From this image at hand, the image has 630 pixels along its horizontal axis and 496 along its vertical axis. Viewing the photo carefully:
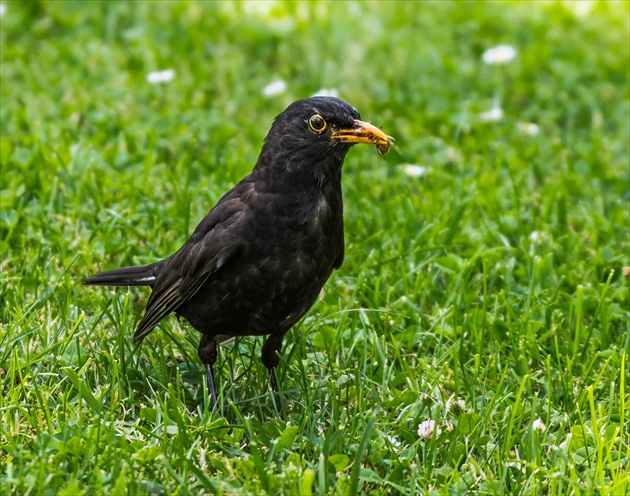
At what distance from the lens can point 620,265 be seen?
511cm

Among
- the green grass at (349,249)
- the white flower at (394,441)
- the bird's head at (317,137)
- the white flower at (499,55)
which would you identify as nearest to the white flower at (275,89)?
the green grass at (349,249)

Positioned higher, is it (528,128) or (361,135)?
(361,135)

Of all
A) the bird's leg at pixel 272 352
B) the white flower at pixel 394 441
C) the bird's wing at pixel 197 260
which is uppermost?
the bird's wing at pixel 197 260

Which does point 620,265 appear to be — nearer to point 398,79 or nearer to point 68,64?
point 398,79

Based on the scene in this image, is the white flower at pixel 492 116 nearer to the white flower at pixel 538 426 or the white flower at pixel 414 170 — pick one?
the white flower at pixel 414 170

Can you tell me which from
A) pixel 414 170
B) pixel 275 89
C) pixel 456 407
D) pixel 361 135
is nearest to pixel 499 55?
pixel 275 89

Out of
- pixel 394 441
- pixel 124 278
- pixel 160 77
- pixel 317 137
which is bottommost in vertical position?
pixel 394 441

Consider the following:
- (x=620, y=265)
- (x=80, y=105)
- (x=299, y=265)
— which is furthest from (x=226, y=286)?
(x=80, y=105)

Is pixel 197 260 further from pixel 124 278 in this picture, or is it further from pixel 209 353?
pixel 124 278

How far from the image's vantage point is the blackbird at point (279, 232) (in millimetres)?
3857

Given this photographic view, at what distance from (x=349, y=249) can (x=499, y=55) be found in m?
3.01

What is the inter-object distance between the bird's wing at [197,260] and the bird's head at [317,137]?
25cm

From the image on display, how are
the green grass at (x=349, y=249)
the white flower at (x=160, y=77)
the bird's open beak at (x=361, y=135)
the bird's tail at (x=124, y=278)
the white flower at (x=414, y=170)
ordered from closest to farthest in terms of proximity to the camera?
the green grass at (x=349, y=249)
the bird's open beak at (x=361, y=135)
the bird's tail at (x=124, y=278)
the white flower at (x=414, y=170)
the white flower at (x=160, y=77)

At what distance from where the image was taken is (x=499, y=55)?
751 centimetres
